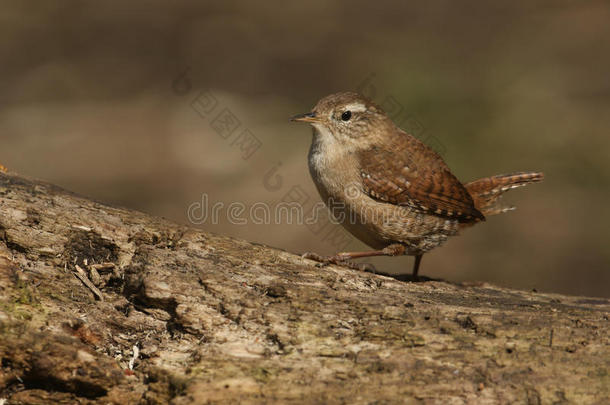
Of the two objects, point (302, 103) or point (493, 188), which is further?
point (302, 103)

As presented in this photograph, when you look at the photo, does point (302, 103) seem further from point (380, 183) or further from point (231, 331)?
point (231, 331)

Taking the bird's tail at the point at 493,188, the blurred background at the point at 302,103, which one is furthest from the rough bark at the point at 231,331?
the blurred background at the point at 302,103

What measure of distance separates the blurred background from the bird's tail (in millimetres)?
2714

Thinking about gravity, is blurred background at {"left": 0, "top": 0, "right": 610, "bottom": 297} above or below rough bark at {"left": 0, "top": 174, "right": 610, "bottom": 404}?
above

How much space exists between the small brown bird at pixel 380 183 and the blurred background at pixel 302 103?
126 inches

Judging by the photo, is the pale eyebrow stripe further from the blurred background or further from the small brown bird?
→ the blurred background

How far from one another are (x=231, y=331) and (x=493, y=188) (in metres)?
3.07

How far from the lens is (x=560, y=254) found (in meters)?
8.41

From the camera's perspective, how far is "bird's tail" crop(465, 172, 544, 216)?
17.9ft

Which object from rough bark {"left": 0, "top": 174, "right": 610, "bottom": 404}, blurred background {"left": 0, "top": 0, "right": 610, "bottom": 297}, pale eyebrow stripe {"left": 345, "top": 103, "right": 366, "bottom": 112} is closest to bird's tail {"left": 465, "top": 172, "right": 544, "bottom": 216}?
pale eyebrow stripe {"left": 345, "top": 103, "right": 366, "bottom": 112}

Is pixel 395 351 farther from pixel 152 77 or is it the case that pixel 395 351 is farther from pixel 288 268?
pixel 152 77

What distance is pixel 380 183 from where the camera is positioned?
15.9ft

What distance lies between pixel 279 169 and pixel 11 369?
269 inches

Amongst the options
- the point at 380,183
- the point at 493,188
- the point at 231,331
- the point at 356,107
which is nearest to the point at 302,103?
the point at 356,107
